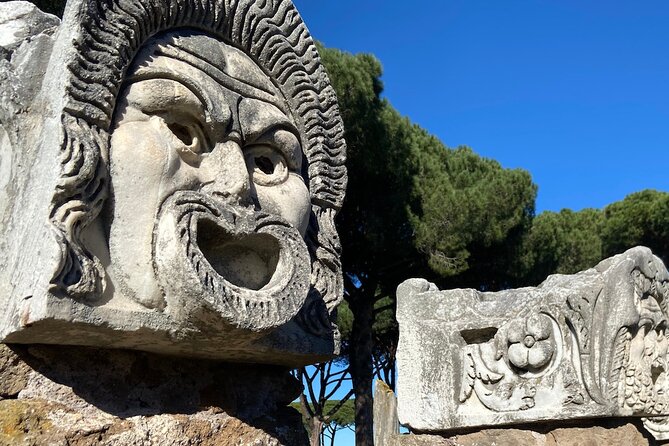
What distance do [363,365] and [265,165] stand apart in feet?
26.9

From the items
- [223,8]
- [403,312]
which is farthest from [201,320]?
[403,312]

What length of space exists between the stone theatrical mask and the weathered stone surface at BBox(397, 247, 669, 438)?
2.00 meters

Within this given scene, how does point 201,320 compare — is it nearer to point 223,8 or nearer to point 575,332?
point 223,8

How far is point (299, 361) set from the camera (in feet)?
6.77

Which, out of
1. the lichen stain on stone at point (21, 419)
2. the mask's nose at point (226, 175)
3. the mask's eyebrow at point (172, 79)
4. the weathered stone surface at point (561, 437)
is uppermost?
the mask's eyebrow at point (172, 79)

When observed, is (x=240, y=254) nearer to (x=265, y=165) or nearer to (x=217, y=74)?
(x=265, y=165)

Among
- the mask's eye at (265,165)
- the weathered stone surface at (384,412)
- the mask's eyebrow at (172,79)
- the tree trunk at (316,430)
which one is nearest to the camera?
the mask's eyebrow at (172,79)

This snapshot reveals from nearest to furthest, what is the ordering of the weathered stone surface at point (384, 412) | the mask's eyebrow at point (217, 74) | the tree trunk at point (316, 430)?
the mask's eyebrow at point (217, 74) < the weathered stone surface at point (384, 412) < the tree trunk at point (316, 430)

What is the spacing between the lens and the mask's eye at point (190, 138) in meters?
1.78

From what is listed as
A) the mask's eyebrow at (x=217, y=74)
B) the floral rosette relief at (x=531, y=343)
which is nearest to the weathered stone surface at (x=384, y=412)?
the floral rosette relief at (x=531, y=343)

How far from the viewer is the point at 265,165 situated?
6.74 ft

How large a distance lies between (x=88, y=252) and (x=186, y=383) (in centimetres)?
52

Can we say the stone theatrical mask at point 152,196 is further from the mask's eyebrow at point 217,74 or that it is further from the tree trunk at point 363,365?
the tree trunk at point 363,365

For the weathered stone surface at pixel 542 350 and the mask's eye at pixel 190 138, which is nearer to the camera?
the mask's eye at pixel 190 138
